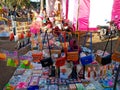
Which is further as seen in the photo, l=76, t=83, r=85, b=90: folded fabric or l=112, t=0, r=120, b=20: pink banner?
l=112, t=0, r=120, b=20: pink banner

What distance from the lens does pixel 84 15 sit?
10.2 metres

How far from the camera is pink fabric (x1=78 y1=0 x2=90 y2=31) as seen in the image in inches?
395

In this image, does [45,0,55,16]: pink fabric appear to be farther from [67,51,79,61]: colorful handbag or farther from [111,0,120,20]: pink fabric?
[67,51,79,61]: colorful handbag

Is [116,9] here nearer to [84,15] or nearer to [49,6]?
[84,15]

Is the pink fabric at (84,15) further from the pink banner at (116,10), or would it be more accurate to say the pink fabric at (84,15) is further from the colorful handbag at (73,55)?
the colorful handbag at (73,55)

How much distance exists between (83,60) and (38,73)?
1.36 meters

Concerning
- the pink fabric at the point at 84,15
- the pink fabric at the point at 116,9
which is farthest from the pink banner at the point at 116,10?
the pink fabric at the point at 84,15

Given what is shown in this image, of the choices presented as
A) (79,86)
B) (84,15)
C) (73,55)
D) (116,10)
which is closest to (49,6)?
(84,15)

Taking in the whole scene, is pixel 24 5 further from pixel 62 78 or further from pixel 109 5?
pixel 62 78

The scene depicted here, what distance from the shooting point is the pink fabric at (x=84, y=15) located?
395 inches

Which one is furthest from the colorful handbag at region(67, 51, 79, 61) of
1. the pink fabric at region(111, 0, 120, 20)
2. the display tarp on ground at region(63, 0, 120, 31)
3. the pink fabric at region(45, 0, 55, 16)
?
the pink fabric at region(45, 0, 55, 16)

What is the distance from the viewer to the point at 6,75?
16.6 ft

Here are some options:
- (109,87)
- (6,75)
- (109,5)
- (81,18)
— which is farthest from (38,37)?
(109,5)

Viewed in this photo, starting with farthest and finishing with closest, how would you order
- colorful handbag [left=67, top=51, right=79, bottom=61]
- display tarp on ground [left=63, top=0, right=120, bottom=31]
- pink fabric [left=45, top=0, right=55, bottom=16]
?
pink fabric [left=45, top=0, right=55, bottom=16], display tarp on ground [left=63, top=0, right=120, bottom=31], colorful handbag [left=67, top=51, right=79, bottom=61]
